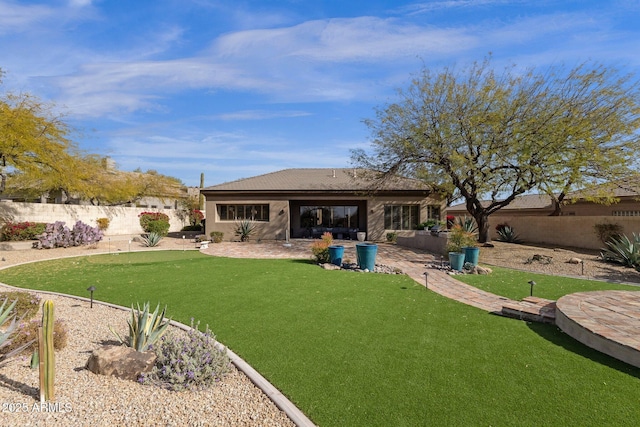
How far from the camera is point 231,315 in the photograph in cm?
650

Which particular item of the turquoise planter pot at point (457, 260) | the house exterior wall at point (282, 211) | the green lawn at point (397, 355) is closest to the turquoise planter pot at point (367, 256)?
the green lawn at point (397, 355)

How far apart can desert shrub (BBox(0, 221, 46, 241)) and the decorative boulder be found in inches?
699

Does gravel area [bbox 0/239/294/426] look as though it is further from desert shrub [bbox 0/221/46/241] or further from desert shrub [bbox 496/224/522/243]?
desert shrub [bbox 496/224/522/243]

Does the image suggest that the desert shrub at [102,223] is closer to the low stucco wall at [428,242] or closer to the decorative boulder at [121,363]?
the low stucco wall at [428,242]

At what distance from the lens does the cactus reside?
11.0ft

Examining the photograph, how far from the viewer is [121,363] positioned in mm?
4059

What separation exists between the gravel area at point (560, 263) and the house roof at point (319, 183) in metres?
7.44

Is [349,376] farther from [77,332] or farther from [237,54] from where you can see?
[237,54]

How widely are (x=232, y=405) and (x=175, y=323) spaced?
3.07 metres

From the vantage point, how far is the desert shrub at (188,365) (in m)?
3.82

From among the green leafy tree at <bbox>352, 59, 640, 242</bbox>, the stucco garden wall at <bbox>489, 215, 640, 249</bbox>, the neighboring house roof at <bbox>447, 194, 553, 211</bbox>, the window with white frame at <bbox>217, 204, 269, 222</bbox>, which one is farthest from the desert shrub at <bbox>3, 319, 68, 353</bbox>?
the neighboring house roof at <bbox>447, 194, 553, 211</bbox>

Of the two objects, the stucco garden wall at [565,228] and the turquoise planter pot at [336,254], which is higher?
the stucco garden wall at [565,228]

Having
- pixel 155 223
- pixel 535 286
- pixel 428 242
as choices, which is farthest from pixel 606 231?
pixel 155 223

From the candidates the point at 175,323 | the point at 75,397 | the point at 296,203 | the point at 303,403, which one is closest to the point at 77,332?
the point at 175,323
